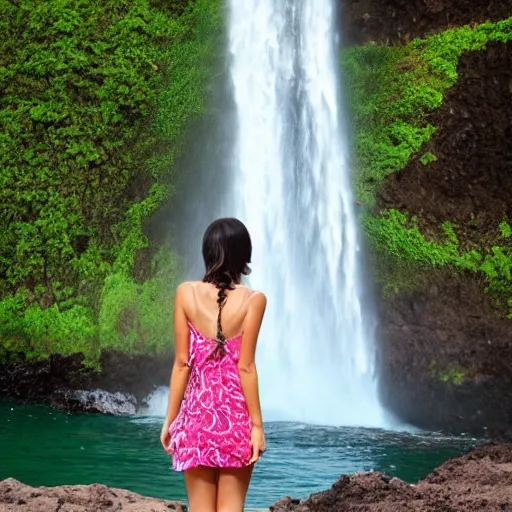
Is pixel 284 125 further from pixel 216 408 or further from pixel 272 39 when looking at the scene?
pixel 216 408

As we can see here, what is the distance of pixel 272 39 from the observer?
47.7 feet

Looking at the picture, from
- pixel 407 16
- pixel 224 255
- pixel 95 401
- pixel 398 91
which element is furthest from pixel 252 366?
pixel 407 16

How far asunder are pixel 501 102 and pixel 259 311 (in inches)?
472

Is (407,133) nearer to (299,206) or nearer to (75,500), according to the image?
(299,206)

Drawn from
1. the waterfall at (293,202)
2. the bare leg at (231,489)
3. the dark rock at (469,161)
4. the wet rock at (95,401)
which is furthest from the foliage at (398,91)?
the bare leg at (231,489)

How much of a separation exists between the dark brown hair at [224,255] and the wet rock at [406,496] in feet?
7.71

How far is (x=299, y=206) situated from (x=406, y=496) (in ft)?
30.2

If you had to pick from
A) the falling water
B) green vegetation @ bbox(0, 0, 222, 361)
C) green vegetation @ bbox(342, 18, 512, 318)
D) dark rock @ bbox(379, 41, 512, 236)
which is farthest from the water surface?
dark rock @ bbox(379, 41, 512, 236)

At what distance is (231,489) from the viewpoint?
107 inches

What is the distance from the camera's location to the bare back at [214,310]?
2744mm

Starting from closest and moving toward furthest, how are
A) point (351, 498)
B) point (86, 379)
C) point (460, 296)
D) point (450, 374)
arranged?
point (351, 498) < point (450, 374) < point (460, 296) < point (86, 379)

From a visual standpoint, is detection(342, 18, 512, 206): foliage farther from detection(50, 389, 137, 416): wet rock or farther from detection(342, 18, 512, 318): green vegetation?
detection(50, 389, 137, 416): wet rock

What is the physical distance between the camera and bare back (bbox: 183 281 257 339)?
274 cm

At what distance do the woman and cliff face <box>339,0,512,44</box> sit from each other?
506 inches
